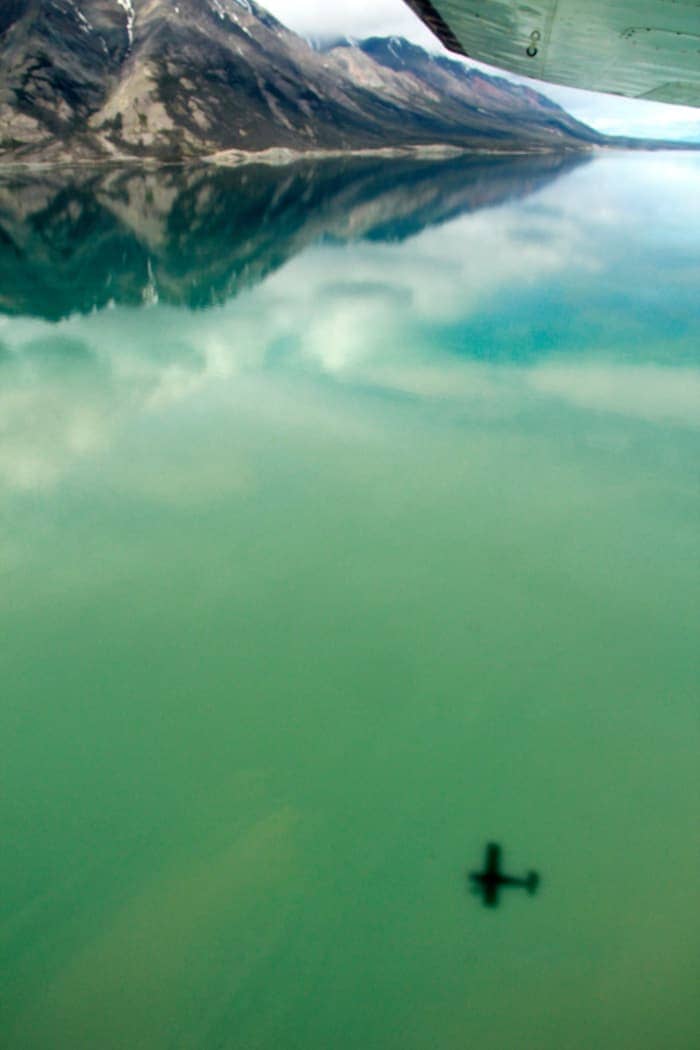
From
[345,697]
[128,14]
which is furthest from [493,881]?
[128,14]

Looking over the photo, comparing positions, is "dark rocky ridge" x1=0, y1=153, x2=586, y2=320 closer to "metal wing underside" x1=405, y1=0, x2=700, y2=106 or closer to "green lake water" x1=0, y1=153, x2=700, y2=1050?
"green lake water" x1=0, y1=153, x2=700, y2=1050

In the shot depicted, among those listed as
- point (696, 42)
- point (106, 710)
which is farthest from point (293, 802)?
point (696, 42)

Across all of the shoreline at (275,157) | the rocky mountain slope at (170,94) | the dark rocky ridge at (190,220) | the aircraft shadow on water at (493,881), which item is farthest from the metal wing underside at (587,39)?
the rocky mountain slope at (170,94)

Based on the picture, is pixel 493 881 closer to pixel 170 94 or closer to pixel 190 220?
pixel 190 220

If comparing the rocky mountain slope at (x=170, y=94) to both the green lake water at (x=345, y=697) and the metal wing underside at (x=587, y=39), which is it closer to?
→ the green lake water at (x=345, y=697)

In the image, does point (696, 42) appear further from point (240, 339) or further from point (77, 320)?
point (77, 320)

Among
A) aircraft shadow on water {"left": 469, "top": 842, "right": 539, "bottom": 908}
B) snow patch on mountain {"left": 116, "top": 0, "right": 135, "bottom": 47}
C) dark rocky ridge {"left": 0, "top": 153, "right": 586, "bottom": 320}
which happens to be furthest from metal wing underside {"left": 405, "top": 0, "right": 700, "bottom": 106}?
snow patch on mountain {"left": 116, "top": 0, "right": 135, "bottom": 47}
